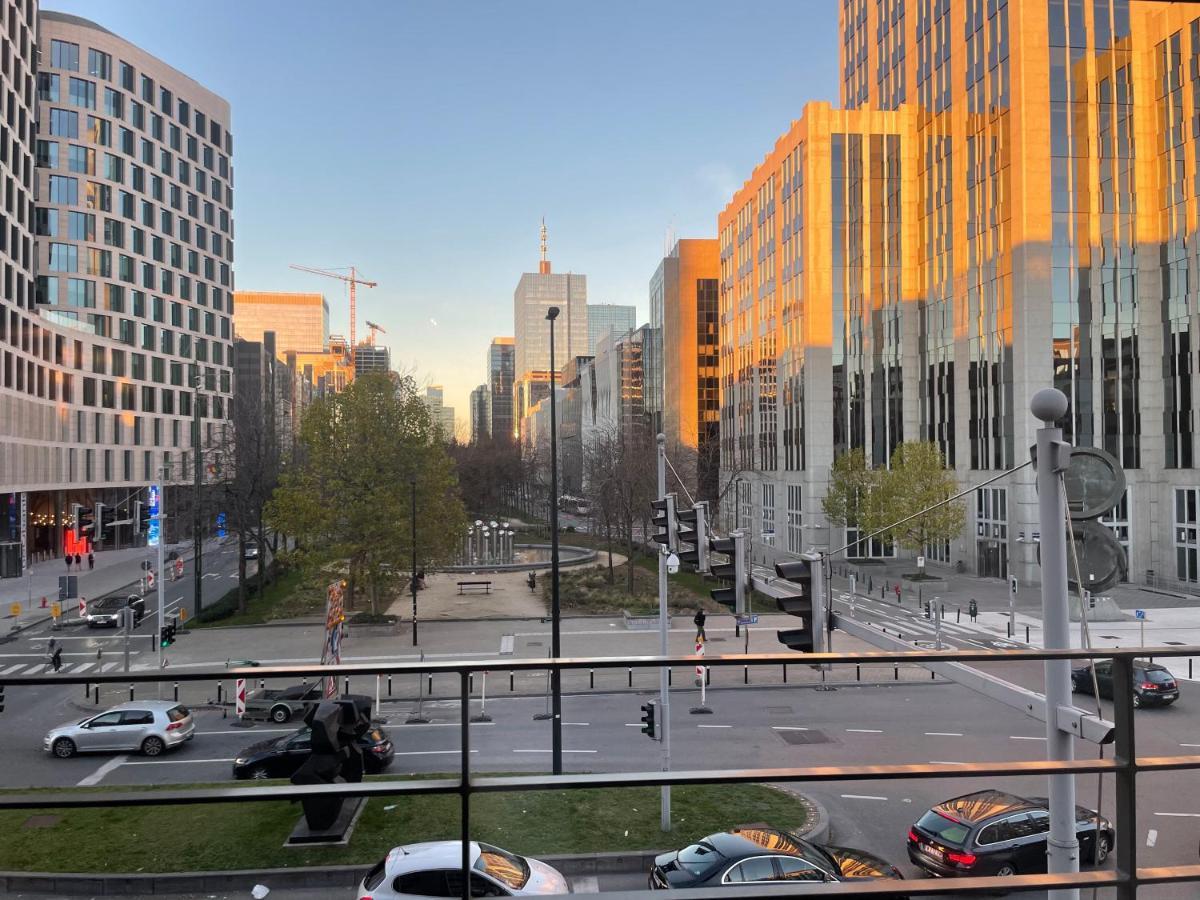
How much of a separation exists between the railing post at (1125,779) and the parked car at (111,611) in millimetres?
33297

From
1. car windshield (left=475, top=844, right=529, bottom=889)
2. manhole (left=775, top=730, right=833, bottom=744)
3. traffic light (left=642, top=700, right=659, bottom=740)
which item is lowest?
manhole (left=775, top=730, right=833, bottom=744)

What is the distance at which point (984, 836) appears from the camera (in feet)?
23.7

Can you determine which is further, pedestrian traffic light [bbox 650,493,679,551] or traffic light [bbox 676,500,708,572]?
pedestrian traffic light [bbox 650,493,679,551]

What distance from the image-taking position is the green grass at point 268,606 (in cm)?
3219

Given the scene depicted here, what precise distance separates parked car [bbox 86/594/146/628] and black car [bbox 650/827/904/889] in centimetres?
2886

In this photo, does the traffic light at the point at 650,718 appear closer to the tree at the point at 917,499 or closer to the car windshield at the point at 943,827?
the car windshield at the point at 943,827

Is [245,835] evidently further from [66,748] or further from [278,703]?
[278,703]

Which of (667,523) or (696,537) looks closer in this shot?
(696,537)

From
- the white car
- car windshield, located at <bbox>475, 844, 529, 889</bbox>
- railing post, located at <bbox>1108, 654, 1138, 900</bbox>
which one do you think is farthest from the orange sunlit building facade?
railing post, located at <bbox>1108, 654, 1138, 900</bbox>

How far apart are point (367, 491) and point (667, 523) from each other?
21.1 meters

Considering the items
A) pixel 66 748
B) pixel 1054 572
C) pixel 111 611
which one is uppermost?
pixel 1054 572

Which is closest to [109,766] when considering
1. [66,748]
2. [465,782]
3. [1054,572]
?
[66,748]

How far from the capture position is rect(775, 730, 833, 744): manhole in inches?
583

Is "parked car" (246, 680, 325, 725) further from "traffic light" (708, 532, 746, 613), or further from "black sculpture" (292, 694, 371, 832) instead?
"traffic light" (708, 532, 746, 613)
